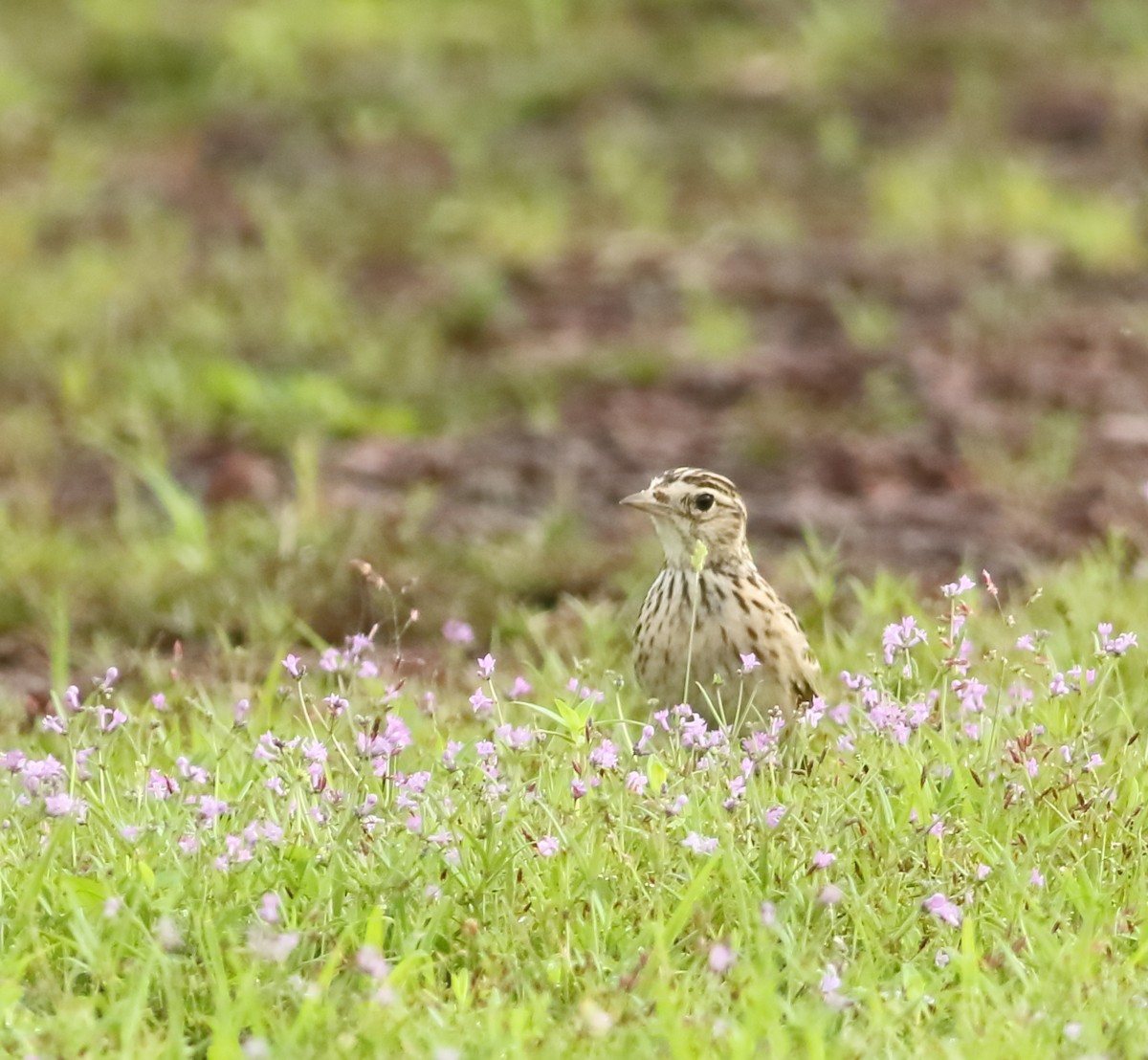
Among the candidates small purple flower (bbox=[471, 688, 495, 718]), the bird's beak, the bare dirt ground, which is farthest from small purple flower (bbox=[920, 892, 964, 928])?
the bare dirt ground

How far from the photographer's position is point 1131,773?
193 inches

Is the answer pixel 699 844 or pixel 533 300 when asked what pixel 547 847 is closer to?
pixel 699 844

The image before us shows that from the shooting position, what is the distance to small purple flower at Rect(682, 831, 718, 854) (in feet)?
13.9

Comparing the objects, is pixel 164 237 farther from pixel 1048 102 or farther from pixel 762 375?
pixel 1048 102

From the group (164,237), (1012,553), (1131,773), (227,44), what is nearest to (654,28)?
(227,44)

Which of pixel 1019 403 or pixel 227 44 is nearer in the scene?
pixel 1019 403

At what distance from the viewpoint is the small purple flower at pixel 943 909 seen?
421 centimetres

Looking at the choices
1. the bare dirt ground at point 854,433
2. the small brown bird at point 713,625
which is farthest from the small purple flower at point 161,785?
the bare dirt ground at point 854,433

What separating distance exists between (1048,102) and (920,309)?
3.95m

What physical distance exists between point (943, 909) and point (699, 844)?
1.50ft

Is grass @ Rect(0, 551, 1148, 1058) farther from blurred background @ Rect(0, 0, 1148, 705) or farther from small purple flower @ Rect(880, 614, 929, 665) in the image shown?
blurred background @ Rect(0, 0, 1148, 705)

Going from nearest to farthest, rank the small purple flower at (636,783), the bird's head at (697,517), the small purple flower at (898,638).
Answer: the small purple flower at (636,783) < the small purple flower at (898,638) < the bird's head at (697,517)

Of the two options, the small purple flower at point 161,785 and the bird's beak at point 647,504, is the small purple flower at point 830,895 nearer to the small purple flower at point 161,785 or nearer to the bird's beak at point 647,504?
the small purple flower at point 161,785

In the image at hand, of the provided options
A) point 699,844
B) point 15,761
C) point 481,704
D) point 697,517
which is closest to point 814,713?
point 699,844
